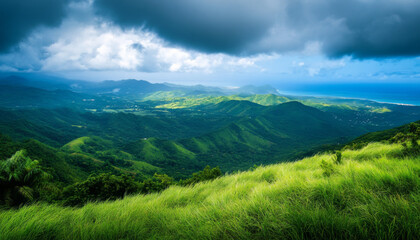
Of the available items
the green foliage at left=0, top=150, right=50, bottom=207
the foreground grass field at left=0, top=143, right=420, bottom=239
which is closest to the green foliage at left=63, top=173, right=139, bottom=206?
the green foliage at left=0, top=150, right=50, bottom=207

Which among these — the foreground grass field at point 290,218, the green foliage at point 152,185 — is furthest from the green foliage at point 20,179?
the foreground grass field at point 290,218

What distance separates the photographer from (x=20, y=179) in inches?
355

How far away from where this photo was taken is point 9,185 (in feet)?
28.5

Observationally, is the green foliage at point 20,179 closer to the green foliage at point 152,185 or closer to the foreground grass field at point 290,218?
the green foliage at point 152,185

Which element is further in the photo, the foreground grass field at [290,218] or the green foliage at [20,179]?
the green foliage at [20,179]

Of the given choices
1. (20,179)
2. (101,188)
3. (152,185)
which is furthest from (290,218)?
(152,185)

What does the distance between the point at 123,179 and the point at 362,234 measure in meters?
16.6

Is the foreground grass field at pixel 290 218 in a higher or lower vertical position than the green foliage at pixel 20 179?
higher

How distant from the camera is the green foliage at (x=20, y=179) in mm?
8148

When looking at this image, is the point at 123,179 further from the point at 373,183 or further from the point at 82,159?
the point at 82,159

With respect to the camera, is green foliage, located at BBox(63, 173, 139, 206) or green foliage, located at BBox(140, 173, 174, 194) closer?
green foliage, located at BBox(63, 173, 139, 206)

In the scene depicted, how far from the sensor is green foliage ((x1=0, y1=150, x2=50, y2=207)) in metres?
8.15

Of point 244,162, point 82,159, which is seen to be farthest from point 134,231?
point 244,162

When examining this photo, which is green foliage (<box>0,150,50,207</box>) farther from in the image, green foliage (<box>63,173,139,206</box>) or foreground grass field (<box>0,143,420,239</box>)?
foreground grass field (<box>0,143,420,239</box>)
